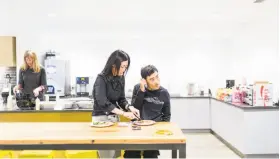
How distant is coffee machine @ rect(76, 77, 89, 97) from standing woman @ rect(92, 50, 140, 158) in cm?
441

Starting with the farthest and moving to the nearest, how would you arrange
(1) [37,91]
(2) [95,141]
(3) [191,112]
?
1. (3) [191,112]
2. (1) [37,91]
3. (2) [95,141]

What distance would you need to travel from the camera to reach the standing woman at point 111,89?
2713mm

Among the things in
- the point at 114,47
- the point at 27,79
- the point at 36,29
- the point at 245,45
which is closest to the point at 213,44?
the point at 245,45

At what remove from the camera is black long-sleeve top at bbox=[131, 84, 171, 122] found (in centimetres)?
304

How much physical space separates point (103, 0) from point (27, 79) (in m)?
1.53

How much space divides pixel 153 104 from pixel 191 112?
371cm

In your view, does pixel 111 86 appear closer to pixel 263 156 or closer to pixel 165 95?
pixel 165 95

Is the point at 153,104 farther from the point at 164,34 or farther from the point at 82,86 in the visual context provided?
the point at 164,34

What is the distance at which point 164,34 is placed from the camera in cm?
745

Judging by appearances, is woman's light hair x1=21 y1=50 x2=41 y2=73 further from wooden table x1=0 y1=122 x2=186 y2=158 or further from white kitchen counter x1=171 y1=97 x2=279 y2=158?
white kitchen counter x1=171 y1=97 x2=279 y2=158

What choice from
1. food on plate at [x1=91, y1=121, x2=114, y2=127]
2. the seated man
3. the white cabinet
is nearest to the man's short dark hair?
the seated man

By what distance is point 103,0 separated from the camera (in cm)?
439

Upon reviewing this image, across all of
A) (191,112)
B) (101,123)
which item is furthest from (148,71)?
(191,112)

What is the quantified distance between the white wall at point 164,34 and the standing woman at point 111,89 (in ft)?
6.40
